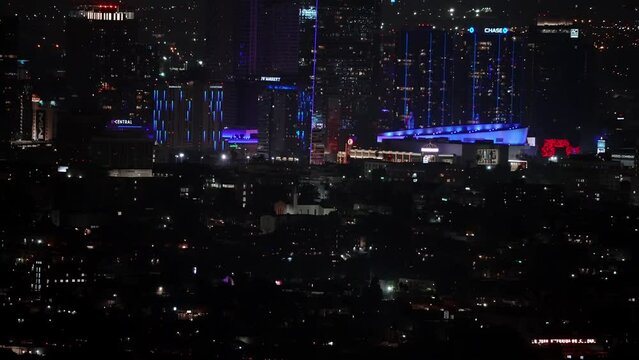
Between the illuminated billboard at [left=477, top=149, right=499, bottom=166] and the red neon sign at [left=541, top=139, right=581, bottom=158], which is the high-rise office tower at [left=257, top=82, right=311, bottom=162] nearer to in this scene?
the illuminated billboard at [left=477, top=149, right=499, bottom=166]

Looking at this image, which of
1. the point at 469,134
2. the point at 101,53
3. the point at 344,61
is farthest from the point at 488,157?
the point at 101,53

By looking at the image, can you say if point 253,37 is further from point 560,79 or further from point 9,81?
point 9,81

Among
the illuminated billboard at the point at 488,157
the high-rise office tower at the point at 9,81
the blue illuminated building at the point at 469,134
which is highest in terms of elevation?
the high-rise office tower at the point at 9,81

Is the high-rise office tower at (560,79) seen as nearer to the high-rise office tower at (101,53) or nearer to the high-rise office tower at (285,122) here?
the high-rise office tower at (285,122)

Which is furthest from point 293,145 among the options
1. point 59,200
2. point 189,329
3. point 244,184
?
point 189,329

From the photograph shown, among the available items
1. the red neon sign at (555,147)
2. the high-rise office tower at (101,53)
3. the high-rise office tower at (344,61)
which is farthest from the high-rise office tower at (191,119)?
the red neon sign at (555,147)

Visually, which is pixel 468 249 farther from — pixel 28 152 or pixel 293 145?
pixel 293 145
